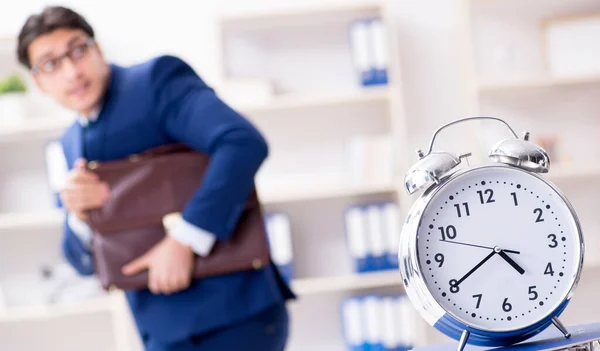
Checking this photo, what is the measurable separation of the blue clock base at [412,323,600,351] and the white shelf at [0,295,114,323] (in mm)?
2704

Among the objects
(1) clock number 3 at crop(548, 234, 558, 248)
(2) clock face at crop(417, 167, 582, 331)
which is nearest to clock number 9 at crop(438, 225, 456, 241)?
(2) clock face at crop(417, 167, 582, 331)

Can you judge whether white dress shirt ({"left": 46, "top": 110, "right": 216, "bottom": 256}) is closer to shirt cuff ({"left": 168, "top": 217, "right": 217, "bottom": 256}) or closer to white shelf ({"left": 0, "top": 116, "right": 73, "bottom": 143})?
shirt cuff ({"left": 168, "top": 217, "right": 217, "bottom": 256})

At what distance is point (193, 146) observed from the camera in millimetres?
1540

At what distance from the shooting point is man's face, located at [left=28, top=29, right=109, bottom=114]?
5.11 ft

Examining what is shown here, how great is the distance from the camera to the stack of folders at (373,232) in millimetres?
3400

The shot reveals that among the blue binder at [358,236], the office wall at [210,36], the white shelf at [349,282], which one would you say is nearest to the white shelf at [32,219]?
the office wall at [210,36]

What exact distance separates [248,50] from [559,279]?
2.96 m

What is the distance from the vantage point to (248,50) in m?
3.74

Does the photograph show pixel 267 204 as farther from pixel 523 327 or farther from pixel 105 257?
pixel 523 327

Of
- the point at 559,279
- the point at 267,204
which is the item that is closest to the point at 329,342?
the point at 267,204

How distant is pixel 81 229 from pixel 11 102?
1983mm

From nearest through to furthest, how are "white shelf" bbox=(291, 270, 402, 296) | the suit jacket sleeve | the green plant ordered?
the suit jacket sleeve → "white shelf" bbox=(291, 270, 402, 296) → the green plant

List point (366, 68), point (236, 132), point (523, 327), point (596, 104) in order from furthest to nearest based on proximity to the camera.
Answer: point (596, 104) < point (366, 68) < point (236, 132) < point (523, 327)

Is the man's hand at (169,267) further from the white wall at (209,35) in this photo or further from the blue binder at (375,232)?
the white wall at (209,35)
